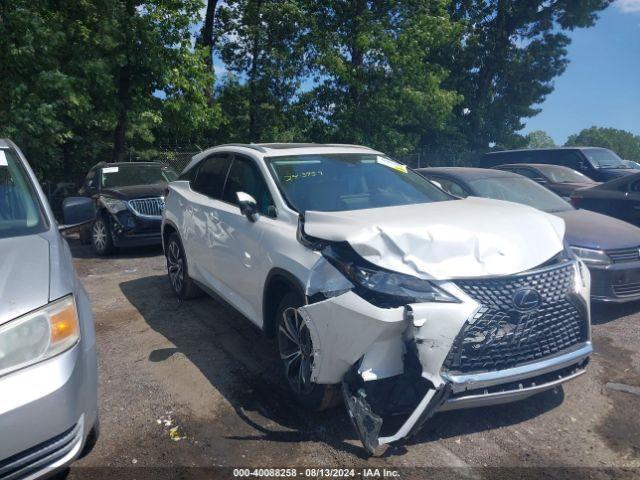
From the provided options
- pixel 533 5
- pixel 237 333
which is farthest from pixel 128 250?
pixel 533 5

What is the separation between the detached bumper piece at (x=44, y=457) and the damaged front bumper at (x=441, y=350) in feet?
4.39

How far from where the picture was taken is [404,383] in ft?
9.73

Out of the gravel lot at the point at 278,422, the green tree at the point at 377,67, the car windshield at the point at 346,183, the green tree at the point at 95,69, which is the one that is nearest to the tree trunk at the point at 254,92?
the green tree at the point at 377,67

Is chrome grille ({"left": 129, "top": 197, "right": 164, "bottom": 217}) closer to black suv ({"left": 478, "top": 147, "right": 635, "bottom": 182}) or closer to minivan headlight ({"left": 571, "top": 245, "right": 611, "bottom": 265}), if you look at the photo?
A: minivan headlight ({"left": 571, "top": 245, "right": 611, "bottom": 265})

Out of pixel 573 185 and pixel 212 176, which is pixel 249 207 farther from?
pixel 573 185

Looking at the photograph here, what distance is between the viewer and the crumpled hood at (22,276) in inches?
91.7

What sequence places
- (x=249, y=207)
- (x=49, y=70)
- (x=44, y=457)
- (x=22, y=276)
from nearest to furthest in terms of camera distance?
(x=44, y=457) → (x=22, y=276) → (x=249, y=207) → (x=49, y=70)

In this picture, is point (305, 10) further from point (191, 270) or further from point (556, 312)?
A: point (556, 312)

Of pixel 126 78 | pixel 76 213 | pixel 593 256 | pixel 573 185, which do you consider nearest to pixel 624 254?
pixel 593 256

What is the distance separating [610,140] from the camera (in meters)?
90.3

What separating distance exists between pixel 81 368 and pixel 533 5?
26.9 metres

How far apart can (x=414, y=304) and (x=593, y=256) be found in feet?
10.7

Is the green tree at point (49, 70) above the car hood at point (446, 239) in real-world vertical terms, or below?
above

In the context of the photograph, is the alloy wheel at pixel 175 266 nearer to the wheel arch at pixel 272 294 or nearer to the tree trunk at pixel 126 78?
the wheel arch at pixel 272 294
